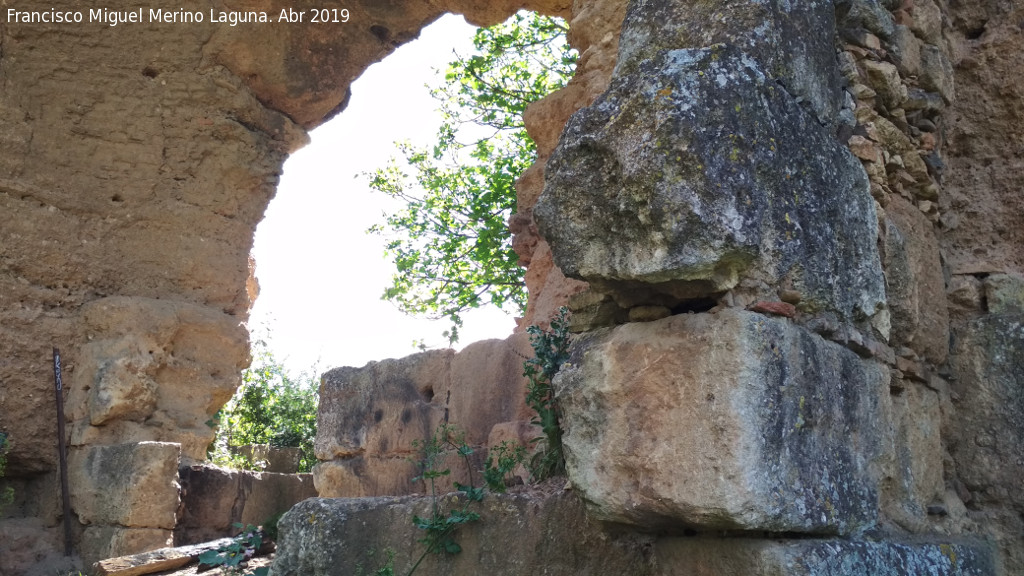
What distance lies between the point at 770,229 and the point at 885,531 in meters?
0.96

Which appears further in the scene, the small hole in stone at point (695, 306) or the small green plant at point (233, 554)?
the small green plant at point (233, 554)

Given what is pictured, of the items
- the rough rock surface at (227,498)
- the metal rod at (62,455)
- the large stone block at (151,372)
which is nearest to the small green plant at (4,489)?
the metal rod at (62,455)

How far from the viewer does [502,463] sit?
314 cm

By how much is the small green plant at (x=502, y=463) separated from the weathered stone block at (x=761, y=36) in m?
1.33

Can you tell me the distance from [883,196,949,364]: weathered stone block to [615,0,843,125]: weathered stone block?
481 mm

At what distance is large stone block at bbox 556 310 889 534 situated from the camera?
208cm

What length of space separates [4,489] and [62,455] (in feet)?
1.58

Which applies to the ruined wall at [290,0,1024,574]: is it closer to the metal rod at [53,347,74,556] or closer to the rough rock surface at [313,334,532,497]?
the rough rock surface at [313,334,532,497]

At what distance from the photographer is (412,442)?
13.6 feet

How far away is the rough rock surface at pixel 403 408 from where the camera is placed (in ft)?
13.3

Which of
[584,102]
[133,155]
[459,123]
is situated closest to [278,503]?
[133,155]

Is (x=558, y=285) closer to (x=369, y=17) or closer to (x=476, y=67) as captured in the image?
(x=369, y=17)

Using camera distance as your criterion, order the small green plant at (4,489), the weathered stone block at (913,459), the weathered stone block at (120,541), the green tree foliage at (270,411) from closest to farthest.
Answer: the weathered stone block at (913,459), the weathered stone block at (120,541), the small green plant at (4,489), the green tree foliage at (270,411)

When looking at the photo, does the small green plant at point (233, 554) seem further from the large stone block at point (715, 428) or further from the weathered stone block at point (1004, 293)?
the weathered stone block at point (1004, 293)
